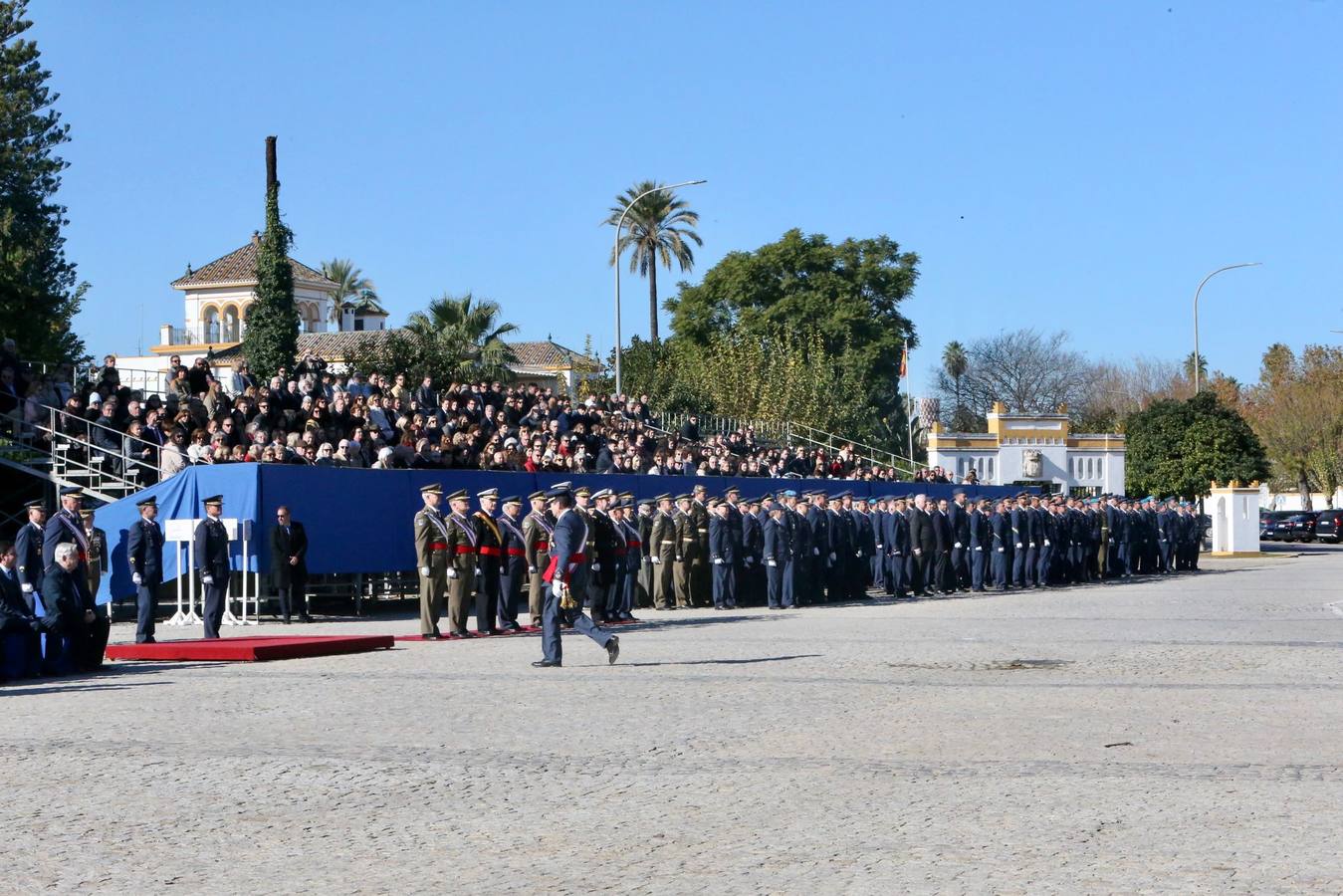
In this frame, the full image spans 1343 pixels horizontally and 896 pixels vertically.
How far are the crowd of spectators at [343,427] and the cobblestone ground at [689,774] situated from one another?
9.34 m

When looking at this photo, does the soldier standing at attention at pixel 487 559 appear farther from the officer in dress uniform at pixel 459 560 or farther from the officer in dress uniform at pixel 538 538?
the officer in dress uniform at pixel 538 538

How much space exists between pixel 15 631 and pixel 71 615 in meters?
0.74

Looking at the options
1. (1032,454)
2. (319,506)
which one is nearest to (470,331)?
(1032,454)

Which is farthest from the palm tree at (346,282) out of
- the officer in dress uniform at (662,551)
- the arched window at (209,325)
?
the officer in dress uniform at (662,551)

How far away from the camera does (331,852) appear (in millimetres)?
7801

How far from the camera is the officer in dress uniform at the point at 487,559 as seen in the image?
20.7 meters

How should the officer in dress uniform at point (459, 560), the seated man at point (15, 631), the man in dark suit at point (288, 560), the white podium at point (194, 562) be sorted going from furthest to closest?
the man in dark suit at point (288, 560) < the white podium at point (194, 562) < the officer in dress uniform at point (459, 560) < the seated man at point (15, 631)

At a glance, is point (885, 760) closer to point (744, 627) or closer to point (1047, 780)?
point (1047, 780)

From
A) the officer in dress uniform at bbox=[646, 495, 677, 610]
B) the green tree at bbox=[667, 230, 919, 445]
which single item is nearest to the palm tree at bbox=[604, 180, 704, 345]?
the green tree at bbox=[667, 230, 919, 445]

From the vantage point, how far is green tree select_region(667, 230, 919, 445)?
76625mm

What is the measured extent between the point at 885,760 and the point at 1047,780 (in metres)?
1.13

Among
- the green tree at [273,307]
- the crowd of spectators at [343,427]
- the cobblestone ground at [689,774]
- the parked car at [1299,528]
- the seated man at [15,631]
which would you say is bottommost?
the cobblestone ground at [689,774]

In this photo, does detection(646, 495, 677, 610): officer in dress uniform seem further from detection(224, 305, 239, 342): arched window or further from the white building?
detection(224, 305, 239, 342): arched window

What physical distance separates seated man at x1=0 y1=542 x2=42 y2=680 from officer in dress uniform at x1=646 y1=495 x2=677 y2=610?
12.9 m
